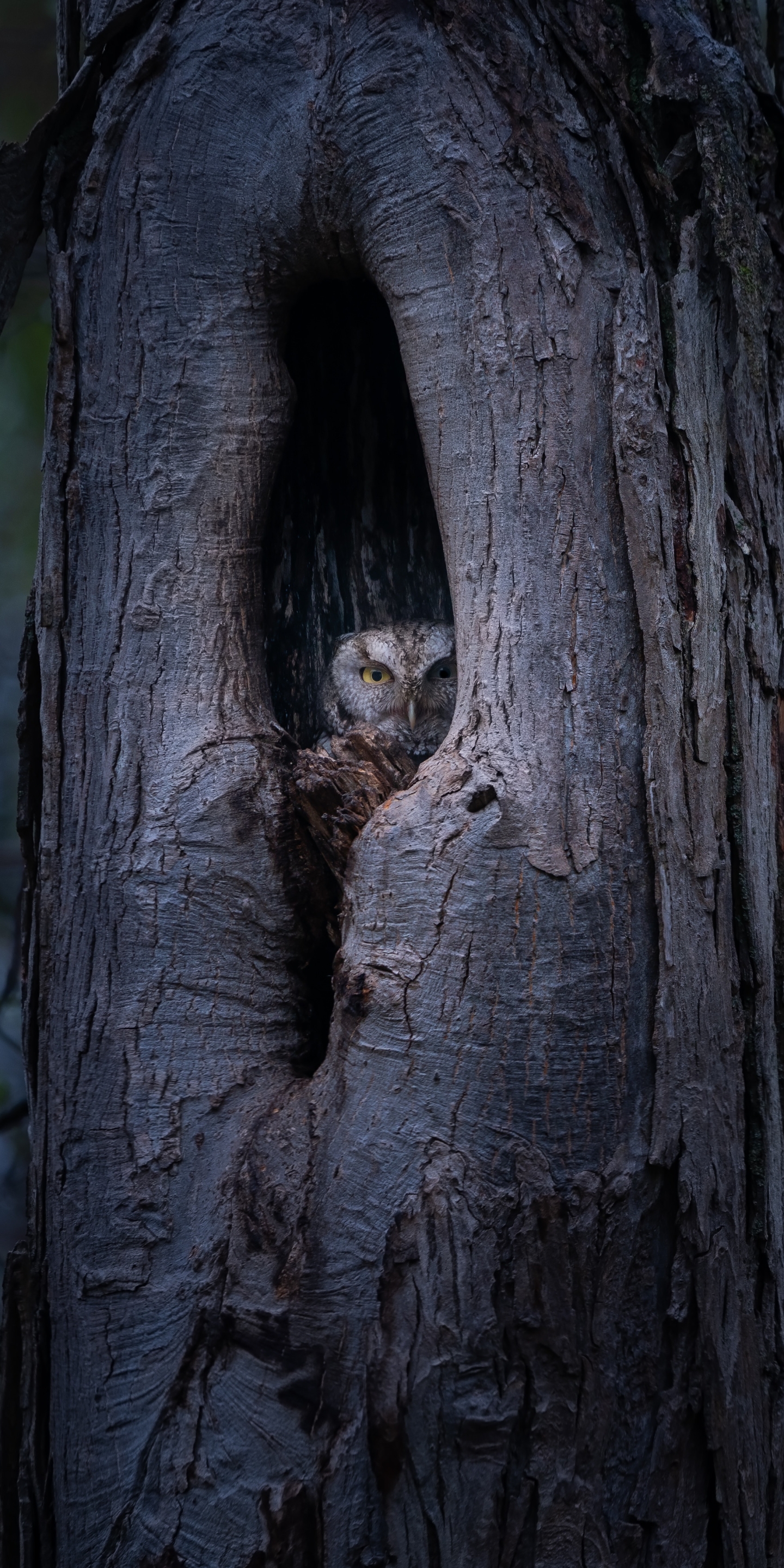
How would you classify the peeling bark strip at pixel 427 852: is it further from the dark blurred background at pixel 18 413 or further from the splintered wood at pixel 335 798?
the dark blurred background at pixel 18 413

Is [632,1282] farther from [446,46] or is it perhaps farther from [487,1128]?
[446,46]

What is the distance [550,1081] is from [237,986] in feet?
1.59

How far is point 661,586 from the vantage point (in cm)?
144

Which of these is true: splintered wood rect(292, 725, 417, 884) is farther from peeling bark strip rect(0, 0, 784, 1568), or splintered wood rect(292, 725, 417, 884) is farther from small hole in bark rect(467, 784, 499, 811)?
small hole in bark rect(467, 784, 499, 811)

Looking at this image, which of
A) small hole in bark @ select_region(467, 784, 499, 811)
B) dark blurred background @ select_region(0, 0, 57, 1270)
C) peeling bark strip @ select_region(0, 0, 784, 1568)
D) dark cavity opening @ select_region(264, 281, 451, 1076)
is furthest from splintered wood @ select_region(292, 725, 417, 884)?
dark blurred background @ select_region(0, 0, 57, 1270)

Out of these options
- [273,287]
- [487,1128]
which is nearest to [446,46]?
[273,287]

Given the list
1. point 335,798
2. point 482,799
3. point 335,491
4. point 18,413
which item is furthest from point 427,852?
point 18,413

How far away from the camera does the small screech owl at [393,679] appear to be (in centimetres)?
222

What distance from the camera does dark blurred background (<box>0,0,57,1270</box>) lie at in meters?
2.92

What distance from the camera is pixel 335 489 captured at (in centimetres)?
206

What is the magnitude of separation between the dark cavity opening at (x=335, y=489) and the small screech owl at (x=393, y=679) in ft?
0.31

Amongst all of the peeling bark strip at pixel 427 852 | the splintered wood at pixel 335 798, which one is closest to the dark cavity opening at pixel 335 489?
the peeling bark strip at pixel 427 852

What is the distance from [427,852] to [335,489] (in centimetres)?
97

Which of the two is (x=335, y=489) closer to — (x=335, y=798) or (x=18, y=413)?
(x=335, y=798)
